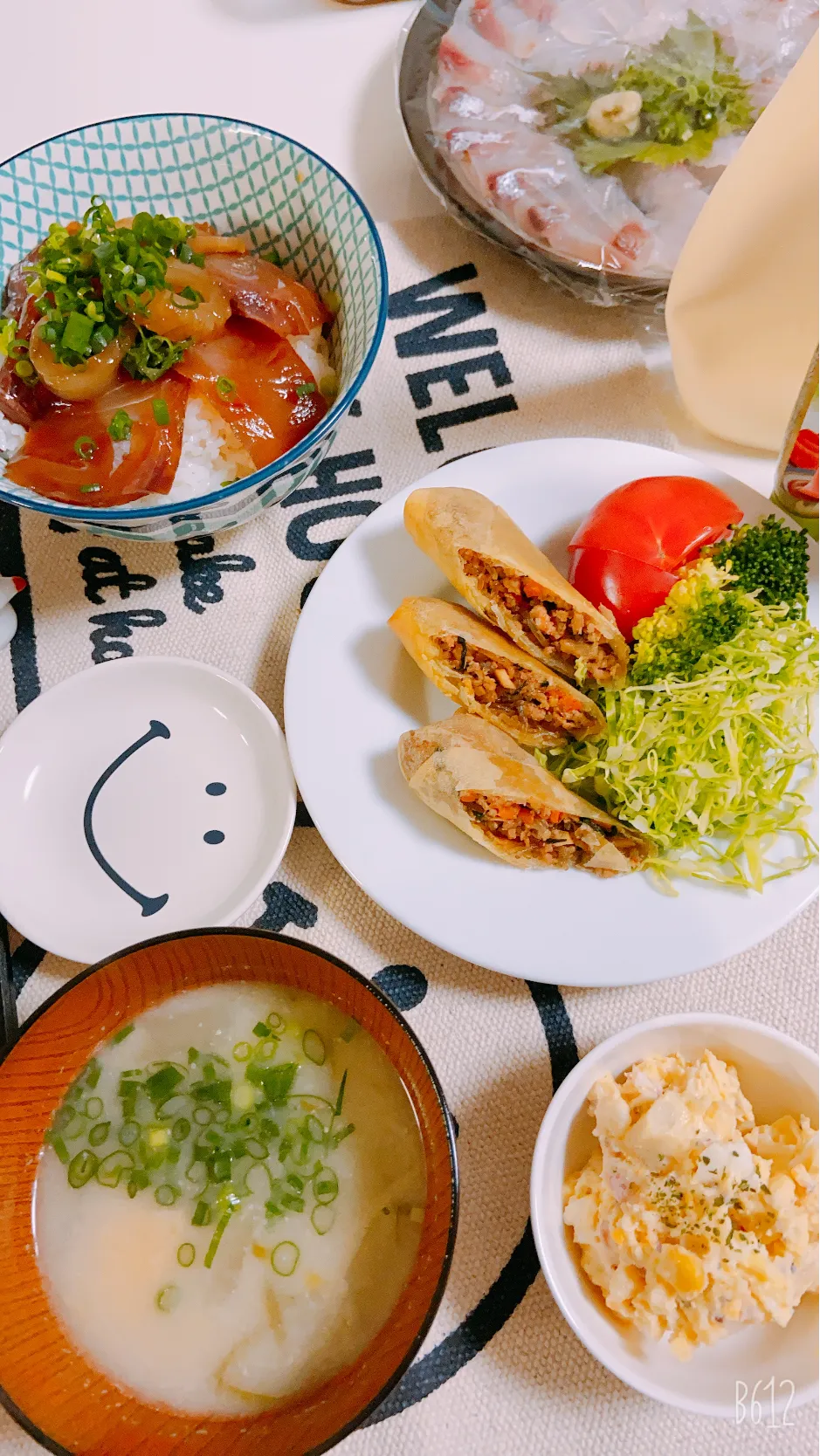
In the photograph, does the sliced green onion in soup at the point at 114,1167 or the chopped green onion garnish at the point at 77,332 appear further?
the chopped green onion garnish at the point at 77,332

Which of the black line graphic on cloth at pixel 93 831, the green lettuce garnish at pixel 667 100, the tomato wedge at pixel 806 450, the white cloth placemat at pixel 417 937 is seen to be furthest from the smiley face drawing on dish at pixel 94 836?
the green lettuce garnish at pixel 667 100

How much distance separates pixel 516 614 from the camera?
5.19ft

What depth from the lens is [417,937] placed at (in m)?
1.44

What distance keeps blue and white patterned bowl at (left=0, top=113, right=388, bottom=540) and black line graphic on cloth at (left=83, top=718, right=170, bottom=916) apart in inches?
12.3

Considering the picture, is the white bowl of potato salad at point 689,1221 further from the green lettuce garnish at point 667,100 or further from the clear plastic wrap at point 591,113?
the green lettuce garnish at point 667,100

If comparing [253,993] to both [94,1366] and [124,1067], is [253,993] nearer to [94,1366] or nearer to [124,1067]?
[124,1067]

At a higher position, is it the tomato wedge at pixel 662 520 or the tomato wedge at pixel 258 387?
the tomato wedge at pixel 258 387

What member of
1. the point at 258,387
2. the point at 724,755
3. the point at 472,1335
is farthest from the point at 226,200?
the point at 472,1335

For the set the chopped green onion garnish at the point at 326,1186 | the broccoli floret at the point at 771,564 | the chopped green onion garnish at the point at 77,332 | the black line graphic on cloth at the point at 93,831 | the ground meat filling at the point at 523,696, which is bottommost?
the chopped green onion garnish at the point at 326,1186

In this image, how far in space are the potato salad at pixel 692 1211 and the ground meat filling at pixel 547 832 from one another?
0.32 meters

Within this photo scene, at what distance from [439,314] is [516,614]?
2.18ft

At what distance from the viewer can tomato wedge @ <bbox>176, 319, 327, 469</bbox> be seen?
1508 mm

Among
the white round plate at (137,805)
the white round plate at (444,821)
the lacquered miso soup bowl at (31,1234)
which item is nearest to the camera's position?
the lacquered miso soup bowl at (31,1234)

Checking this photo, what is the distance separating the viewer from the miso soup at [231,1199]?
3.80 ft
